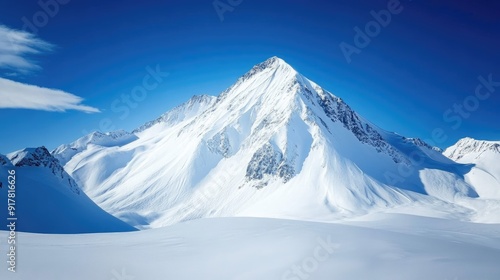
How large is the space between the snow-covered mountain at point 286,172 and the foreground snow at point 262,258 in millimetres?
87511

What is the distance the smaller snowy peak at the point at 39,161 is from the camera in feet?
176

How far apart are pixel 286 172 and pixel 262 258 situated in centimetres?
12484

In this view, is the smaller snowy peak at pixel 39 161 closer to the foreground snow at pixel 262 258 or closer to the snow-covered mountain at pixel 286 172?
the foreground snow at pixel 262 258

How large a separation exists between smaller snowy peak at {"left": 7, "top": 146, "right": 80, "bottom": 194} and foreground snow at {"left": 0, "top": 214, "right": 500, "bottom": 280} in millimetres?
55638

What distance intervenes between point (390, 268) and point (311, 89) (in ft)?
585

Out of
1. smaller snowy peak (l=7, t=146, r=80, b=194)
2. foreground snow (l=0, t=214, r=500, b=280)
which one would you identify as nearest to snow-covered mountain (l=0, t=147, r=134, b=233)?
smaller snowy peak (l=7, t=146, r=80, b=194)

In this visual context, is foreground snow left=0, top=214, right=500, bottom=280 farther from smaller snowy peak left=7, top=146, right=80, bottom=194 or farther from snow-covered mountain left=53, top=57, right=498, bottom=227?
snow-covered mountain left=53, top=57, right=498, bottom=227

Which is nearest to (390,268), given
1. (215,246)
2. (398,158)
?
(215,246)

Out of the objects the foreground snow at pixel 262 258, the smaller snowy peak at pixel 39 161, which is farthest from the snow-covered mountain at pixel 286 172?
the foreground snow at pixel 262 258

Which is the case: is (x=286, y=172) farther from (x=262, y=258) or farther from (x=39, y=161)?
(x=262, y=258)

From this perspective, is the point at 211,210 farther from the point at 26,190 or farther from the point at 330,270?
the point at 330,270

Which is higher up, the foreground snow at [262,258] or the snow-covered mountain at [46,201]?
the snow-covered mountain at [46,201]

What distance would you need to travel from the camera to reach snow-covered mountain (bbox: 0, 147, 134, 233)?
1711 inches

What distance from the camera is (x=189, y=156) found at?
6535 inches
